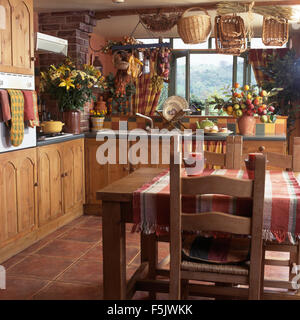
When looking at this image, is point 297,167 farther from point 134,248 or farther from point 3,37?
point 3,37

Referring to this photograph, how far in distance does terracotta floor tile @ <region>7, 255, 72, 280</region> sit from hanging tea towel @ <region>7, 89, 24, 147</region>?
0.93 m

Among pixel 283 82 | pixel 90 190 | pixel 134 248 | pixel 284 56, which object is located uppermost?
pixel 284 56

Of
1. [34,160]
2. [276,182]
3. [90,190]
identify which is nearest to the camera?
[276,182]

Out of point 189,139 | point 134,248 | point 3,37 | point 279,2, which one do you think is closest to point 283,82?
point 279,2

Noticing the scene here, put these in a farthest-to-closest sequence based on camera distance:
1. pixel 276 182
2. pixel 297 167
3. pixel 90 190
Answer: pixel 90 190
pixel 297 167
pixel 276 182

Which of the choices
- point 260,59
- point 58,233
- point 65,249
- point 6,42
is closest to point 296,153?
point 65,249

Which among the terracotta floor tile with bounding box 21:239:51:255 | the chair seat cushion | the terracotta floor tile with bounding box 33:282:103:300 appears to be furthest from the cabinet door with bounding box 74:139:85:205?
the chair seat cushion

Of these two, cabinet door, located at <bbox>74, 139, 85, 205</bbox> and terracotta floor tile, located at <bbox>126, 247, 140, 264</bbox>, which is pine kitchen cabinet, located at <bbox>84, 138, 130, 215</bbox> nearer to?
cabinet door, located at <bbox>74, 139, 85, 205</bbox>

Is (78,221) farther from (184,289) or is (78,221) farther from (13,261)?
(184,289)

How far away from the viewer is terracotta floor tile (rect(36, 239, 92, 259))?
3.68 m

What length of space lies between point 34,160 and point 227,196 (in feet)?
7.25

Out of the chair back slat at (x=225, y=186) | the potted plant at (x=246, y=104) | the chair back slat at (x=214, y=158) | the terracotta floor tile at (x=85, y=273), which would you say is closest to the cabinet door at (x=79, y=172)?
the terracotta floor tile at (x=85, y=273)

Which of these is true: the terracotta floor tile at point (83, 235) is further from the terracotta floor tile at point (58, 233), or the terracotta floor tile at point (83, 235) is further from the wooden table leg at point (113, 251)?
the wooden table leg at point (113, 251)

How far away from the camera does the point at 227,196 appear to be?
2.06 meters
